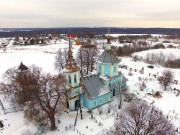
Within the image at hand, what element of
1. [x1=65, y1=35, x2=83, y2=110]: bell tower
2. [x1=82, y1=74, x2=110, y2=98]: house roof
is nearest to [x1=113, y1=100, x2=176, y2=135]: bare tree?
[x1=82, y1=74, x2=110, y2=98]: house roof

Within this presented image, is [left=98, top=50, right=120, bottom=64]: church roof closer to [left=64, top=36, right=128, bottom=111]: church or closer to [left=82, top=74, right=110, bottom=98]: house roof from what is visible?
[left=64, top=36, right=128, bottom=111]: church

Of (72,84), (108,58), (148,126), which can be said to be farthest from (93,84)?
(148,126)

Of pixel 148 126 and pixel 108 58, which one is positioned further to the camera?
pixel 108 58

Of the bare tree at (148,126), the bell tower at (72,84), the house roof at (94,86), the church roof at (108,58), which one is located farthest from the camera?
the church roof at (108,58)

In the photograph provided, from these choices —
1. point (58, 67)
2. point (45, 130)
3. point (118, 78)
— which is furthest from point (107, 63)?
point (58, 67)

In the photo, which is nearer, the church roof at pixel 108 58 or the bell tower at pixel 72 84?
the bell tower at pixel 72 84

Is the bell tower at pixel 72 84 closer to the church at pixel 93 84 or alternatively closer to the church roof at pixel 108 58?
the church at pixel 93 84

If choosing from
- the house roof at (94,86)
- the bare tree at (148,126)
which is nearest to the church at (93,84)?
the house roof at (94,86)

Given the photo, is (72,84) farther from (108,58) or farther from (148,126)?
(148,126)
